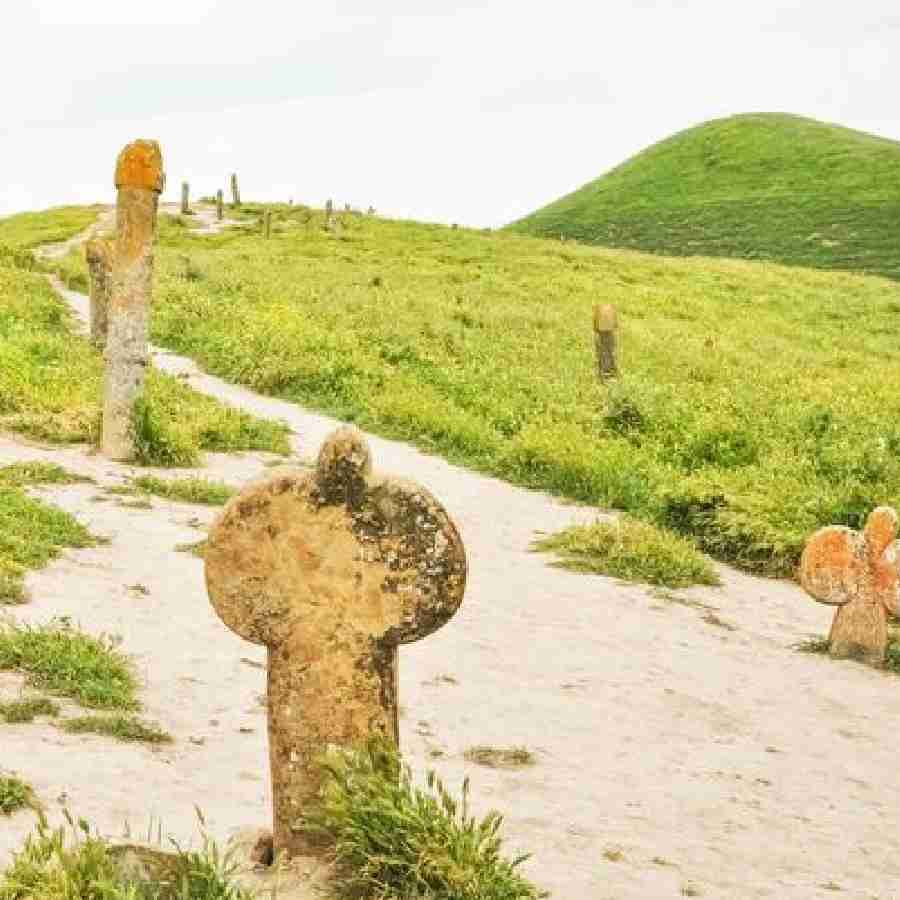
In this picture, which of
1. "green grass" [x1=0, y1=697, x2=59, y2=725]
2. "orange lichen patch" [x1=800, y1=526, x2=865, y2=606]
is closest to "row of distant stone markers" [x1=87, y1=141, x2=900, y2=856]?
"green grass" [x1=0, y1=697, x2=59, y2=725]

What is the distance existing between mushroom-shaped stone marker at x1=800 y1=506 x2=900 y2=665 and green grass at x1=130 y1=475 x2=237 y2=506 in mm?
6176

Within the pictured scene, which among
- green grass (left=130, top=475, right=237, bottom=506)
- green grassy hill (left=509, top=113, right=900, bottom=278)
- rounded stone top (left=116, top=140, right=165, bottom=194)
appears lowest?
green grass (left=130, top=475, right=237, bottom=506)

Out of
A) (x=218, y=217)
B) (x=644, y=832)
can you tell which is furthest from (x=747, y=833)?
(x=218, y=217)

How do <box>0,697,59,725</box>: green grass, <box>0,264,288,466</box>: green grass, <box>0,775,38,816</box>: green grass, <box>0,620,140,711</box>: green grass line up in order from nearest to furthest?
<box>0,775,38,816</box>: green grass, <box>0,697,59,725</box>: green grass, <box>0,620,140,711</box>: green grass, <box>0,264,288,466</box>: green grass

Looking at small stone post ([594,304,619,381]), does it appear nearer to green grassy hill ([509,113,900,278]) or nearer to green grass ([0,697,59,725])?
green grass ([0,697,59,725])

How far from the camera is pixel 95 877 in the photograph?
4160mm

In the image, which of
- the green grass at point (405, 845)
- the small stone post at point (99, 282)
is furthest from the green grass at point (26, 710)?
the small stone post at point (99, 282)

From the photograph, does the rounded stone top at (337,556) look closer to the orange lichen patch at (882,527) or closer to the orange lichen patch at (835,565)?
the orange lichen patch at (835,565)

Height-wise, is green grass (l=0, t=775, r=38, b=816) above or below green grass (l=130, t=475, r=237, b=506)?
below

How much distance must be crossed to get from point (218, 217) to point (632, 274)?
27.3 m

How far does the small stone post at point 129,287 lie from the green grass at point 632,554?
5.19m

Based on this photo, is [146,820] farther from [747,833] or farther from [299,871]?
[747,833]

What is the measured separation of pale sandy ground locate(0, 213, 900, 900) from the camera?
19.1ft

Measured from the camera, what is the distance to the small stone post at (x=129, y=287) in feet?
47.8
